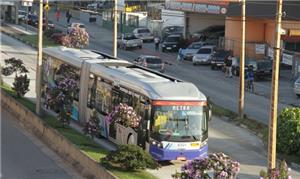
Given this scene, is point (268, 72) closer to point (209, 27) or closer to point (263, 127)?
point (263, 127)

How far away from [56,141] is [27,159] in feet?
6.36

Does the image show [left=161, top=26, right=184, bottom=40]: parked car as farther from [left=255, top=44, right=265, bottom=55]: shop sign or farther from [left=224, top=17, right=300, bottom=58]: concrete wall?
[left=255, top=44, right=265, bottom=55]: shop sign

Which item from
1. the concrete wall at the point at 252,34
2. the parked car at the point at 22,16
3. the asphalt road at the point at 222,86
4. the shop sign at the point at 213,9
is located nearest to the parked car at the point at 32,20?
the parked car at the point at 22,16

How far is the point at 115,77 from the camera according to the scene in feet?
83.8

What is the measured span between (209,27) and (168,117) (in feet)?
152

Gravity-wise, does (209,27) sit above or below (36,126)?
above

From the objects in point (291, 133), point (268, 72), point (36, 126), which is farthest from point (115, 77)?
point (268, 72)

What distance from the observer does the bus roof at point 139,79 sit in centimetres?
2227

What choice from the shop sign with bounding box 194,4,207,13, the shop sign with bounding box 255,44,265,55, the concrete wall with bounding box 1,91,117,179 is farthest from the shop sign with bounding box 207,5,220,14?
the concrete wall with bounding box 1,91,117,179

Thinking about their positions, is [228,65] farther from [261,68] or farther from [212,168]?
[212,168]

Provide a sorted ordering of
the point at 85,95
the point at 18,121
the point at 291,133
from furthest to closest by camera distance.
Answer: the point at 18,121 < the point at 85,95 < the point at 291,133

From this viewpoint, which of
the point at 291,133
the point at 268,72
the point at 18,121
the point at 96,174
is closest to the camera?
the point at 96,174

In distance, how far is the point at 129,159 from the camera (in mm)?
19984

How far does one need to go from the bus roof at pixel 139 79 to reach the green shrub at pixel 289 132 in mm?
3306
